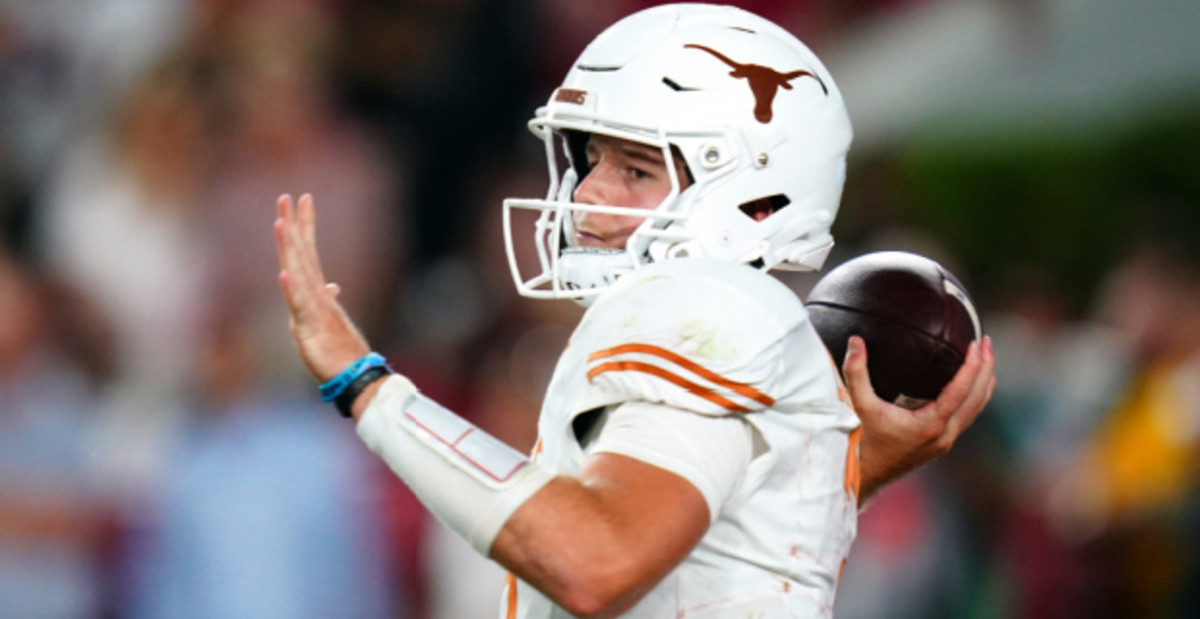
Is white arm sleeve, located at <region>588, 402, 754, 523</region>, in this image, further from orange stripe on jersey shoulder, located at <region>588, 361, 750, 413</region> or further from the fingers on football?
the fingers on football

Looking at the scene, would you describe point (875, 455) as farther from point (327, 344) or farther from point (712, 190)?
point (327, 344)

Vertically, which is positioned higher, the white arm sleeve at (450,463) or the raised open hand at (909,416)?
the white arm sleeve at (450,463)

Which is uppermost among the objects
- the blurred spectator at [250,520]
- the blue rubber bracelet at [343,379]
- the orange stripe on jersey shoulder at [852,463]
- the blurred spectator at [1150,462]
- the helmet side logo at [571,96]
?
the helmet side logo at [571,96]

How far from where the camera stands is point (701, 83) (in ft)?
9.98

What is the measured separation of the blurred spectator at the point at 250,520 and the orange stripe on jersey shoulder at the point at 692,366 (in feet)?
10.7

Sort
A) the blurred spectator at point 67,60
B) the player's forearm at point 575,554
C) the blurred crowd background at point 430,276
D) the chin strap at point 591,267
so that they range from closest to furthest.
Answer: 1. the player's forearm at point 575,554
2. the chin strap at point 591,267
3. the blurred crowd background at point 430,276
4. the blurred spectator at point 67,60

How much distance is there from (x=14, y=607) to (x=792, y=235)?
3.44m

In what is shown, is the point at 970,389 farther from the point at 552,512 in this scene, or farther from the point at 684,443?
the point at 552,512

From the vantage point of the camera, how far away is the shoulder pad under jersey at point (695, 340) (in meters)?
2.56

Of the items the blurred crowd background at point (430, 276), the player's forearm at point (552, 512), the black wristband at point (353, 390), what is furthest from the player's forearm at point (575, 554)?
the blurred crowd background at point (430, 276)

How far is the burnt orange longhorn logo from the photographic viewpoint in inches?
120

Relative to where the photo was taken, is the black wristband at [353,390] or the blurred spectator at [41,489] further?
the blurred spectator at [41,489]

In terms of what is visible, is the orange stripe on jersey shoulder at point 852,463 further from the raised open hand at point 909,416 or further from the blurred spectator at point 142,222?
the blurred spectator at point 142,222

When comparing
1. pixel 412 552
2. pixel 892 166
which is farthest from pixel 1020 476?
pixel 412 552
